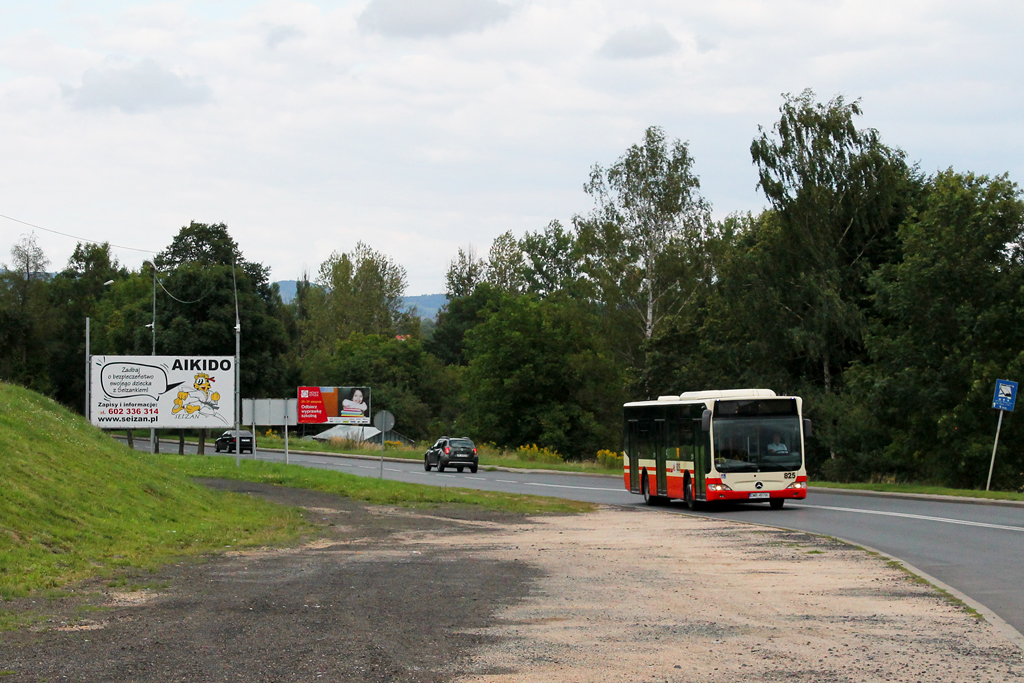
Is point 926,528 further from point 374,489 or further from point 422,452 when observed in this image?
point 422,452

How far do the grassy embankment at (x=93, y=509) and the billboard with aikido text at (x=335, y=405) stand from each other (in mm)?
53239

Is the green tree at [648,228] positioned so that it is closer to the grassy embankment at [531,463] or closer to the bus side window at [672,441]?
the grassy embankment at [531,463]

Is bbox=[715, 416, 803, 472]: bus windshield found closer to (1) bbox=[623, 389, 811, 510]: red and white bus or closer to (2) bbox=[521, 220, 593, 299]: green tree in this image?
(1) bbox=[623, 389, 811, 510]: red and white bus

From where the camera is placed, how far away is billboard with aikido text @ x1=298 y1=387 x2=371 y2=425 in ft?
269

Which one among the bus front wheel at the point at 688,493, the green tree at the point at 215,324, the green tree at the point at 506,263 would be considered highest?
Result: the green tree at the point at 506,263

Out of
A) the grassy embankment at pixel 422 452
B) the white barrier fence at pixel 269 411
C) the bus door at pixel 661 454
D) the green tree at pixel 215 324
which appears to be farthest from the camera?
the green tree at pixel 215 324

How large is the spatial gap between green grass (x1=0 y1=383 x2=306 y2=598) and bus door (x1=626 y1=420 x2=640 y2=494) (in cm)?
1009

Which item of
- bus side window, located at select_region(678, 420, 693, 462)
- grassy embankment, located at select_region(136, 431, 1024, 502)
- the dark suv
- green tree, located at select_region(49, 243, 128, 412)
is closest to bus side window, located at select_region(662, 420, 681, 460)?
bus side window, located at select_region(678, 420, 693, 462)

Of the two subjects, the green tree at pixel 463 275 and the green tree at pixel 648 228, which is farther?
the green tree at pixel 463 275

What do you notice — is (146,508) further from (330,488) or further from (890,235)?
(890,235)

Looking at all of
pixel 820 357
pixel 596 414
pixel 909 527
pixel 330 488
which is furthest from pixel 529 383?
pixel 909 527

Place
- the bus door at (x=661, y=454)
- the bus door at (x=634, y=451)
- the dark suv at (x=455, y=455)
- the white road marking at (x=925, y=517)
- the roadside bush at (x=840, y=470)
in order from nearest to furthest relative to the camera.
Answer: the white road marking at (x=925, y=517), the bus door at (x=661, y=454), the bus door at (x=634, y=451), the roadside bush at (x=840, y=470), the dark suv at (x=455, y=455)

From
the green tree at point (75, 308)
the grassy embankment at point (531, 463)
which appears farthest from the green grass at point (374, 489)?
the green tree at point (75, 308)

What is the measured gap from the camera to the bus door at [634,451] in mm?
30203
